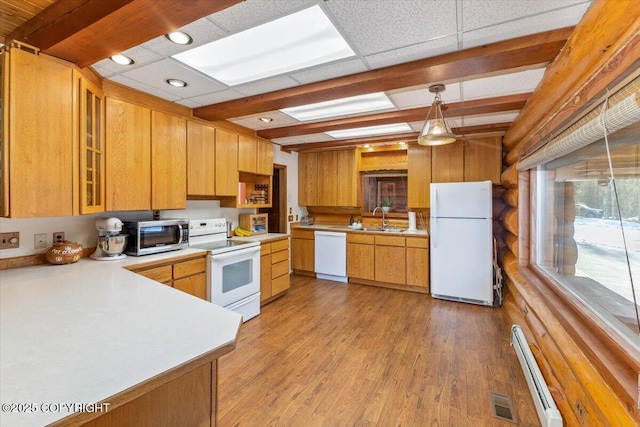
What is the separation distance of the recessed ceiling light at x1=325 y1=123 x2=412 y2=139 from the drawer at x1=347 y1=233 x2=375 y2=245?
1591 mm

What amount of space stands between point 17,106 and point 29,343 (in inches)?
56.2

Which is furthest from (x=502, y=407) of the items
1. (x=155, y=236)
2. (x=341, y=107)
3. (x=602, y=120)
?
(x=155, y=236)

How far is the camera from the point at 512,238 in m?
3.45

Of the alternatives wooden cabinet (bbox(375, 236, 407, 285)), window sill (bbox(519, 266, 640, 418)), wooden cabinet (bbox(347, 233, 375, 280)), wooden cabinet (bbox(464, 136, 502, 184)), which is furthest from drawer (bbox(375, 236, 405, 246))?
window sill (bbox(519, 266, 640, 418))

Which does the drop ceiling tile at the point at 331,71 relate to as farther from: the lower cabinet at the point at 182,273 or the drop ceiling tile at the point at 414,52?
the lower cabinet at the point at 182,273

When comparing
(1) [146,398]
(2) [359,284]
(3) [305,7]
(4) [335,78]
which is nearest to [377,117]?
(4) [335,78]

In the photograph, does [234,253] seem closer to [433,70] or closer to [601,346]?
[433,70]

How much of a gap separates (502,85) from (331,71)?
1.51 metres

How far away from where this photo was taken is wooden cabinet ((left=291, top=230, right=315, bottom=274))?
203 inches

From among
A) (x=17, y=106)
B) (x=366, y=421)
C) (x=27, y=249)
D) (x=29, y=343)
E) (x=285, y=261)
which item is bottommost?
(x=366, y=421)

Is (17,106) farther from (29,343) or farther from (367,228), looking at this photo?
(367,228)

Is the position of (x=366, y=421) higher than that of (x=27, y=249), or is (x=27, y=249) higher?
(x=27, y=249)

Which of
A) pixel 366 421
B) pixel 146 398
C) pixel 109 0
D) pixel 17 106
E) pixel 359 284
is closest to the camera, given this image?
pixel 146 398

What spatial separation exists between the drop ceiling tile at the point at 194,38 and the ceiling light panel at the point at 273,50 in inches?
Answer: 2.9
